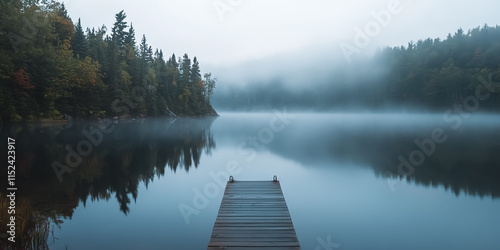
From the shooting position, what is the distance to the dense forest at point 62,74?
49.1 meters

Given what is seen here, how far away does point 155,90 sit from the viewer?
93.5m

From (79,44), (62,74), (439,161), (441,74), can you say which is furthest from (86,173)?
(441,74)

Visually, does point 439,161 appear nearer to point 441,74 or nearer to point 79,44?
point 79,44

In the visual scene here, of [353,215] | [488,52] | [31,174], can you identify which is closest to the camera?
[353,215]

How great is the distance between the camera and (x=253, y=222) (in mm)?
9664

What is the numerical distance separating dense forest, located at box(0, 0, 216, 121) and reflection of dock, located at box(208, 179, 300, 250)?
51.7m

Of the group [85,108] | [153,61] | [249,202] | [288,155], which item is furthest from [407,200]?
[153,61]

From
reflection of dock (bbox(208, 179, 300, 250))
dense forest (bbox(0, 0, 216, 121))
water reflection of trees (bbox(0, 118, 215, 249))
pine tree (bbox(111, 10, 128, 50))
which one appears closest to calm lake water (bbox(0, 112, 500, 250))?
water reflection of trees (bbox(0, 118, 215, 249))

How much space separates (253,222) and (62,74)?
65177mm

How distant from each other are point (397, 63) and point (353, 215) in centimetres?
16318

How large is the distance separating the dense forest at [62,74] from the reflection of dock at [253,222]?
51.7 m

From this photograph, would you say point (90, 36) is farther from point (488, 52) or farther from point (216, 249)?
point (488, 52)

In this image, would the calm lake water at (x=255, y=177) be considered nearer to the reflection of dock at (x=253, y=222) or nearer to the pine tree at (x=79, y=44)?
the reflection of dock at (x=253, y=222)

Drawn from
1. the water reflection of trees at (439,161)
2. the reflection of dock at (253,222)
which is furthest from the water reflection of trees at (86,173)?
the water reflection of trees at (439,161)
